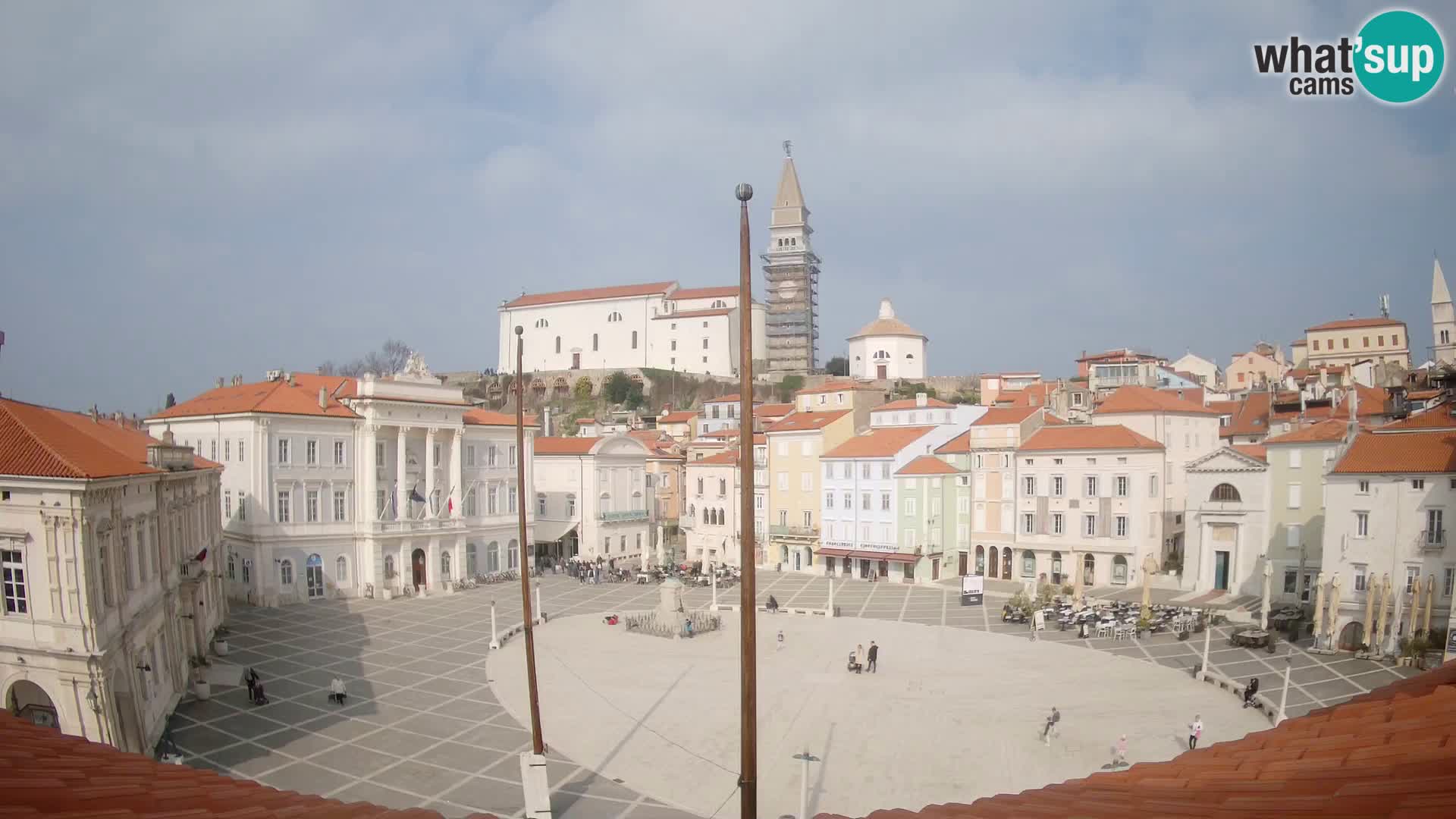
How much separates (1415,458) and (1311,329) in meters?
82.6

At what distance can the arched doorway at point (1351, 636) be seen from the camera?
35000 millimetres

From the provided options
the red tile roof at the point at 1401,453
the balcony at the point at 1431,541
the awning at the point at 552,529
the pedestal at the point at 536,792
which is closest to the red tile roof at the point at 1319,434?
the red tile roof at the point at 1401,453

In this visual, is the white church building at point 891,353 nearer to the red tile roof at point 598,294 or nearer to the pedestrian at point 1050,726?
the red tile roof at point 598,294

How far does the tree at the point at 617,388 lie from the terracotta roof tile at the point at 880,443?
5675cm

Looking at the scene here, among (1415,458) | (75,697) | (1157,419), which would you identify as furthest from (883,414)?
(75,697)

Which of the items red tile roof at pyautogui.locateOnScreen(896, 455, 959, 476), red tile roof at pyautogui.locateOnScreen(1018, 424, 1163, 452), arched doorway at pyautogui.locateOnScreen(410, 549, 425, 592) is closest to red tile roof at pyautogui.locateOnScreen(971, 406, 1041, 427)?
red tile roof at pyautogui.locateOnScreen(1018, 424, 1163, 452)

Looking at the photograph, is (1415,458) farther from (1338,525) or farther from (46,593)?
(46,593)

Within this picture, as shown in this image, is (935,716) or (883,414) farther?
(883,414)

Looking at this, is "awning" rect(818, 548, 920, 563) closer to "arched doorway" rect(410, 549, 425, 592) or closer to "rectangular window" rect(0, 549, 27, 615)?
"arched doorway" rect(410, 549, 425, 592)

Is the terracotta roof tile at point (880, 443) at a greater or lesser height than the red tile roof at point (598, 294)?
lesser

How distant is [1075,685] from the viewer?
3072cm

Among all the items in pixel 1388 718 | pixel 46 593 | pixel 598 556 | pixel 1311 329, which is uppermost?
pixel 1311 329

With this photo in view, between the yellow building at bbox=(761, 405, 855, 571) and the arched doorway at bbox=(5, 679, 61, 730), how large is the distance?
47.5 m

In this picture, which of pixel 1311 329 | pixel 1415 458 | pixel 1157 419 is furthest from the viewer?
pixel 1311 329
